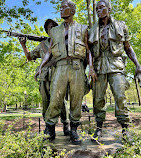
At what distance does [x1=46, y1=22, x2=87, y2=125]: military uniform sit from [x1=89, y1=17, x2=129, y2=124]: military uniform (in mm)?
300

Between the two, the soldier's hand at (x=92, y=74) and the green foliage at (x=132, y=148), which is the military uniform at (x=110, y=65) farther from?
the green foliage at (x=132, y=148)

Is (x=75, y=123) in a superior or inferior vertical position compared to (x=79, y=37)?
inferior

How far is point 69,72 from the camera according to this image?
3.19 meters

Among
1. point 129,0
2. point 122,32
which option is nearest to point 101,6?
point 122,32

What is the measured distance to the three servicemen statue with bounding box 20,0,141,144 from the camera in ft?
10.3

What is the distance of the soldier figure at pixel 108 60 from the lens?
3.08m

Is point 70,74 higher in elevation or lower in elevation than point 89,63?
lower

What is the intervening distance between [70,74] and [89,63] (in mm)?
460

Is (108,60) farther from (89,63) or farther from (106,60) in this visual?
(89,63)

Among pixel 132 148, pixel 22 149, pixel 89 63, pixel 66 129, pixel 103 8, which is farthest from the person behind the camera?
pixel 66 129

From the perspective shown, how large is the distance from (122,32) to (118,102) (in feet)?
4.53

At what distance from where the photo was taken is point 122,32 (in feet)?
10.6

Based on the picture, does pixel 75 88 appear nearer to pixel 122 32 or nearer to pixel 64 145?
pixel 64 145

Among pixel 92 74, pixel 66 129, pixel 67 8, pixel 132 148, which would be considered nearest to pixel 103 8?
pixel 67 8
